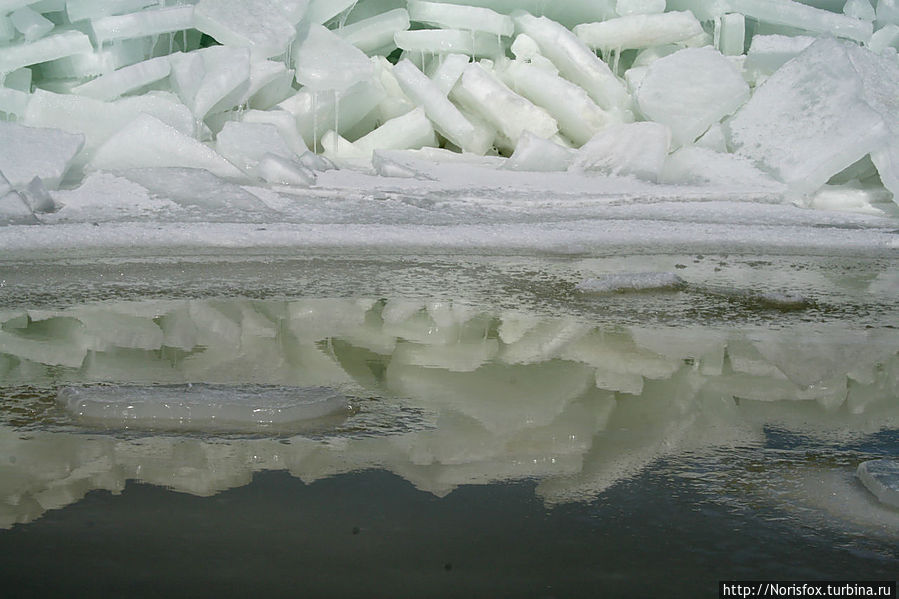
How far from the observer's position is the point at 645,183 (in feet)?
23.1

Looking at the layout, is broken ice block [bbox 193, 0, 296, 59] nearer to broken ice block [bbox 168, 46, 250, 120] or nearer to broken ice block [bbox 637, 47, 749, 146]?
broken ice block [bbox 168, 46, 250, 120]

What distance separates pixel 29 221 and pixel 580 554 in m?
4.17

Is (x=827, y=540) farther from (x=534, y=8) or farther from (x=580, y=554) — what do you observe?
(x=534, y=8)

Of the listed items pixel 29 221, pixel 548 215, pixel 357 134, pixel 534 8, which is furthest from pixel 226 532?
pixel 534 8

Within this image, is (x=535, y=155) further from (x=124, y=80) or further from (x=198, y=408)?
(x=198, y=408)

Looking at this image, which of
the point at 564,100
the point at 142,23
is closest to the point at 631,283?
the point at 564,100

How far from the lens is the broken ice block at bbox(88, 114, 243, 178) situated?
627 cm

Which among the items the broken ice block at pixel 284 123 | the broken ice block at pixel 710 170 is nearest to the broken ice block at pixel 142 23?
the broken ice block at pixel 284 123

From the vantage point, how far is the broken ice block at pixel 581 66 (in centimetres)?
810

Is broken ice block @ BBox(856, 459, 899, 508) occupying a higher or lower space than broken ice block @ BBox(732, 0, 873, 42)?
lower

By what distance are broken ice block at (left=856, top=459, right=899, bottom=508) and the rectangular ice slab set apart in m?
5.12

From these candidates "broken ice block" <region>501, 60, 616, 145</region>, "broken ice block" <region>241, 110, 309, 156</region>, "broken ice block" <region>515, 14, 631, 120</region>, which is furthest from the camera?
"broken ice block" <region>515, 14, 631, 120</region>

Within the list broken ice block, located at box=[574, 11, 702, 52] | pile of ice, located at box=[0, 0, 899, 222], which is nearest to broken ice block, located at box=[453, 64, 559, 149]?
pile of ice, located at box=[0, 0, 899, 222]

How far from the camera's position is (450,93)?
8188 mm
